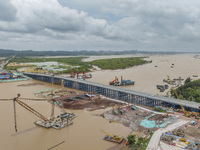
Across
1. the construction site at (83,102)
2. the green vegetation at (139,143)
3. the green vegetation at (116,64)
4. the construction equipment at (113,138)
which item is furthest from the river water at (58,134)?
the green vegetation at (116,64)

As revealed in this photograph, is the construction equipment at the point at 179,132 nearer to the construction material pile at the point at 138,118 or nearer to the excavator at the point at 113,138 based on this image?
the construction material pile at the point at 138,118

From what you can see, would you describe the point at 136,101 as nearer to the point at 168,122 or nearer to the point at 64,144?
the point at 168,122

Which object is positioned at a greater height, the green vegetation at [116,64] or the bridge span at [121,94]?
the green vegetation at [116,64]

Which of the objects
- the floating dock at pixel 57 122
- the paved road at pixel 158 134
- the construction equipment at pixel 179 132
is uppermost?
the construction equipment at pixel 179 132

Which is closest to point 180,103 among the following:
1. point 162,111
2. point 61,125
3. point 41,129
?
point 162,111

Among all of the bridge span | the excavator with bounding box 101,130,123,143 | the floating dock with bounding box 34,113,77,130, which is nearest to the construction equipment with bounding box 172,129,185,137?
the excavator with bounding box 101,130,123,143

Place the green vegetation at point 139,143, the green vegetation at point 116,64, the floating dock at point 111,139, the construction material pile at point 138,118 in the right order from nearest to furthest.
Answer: the green vegetation at point 139,143 → the floating dock at point 111,139 → the construction material pile at point 138,118 → the green vegetation at point 116,64

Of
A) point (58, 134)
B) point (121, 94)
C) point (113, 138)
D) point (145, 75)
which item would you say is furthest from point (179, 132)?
point (145, 75)

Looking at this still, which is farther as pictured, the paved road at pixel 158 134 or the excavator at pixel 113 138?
the excavator at pixel 113 138

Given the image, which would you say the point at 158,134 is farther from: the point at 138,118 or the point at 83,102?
the point at 83,102
